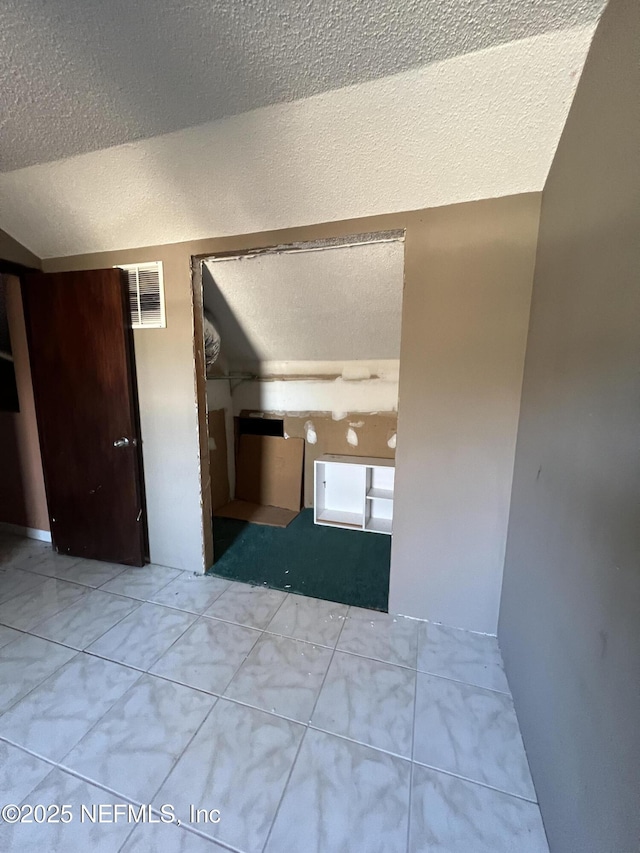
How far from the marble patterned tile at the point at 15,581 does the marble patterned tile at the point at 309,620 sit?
1.54 m

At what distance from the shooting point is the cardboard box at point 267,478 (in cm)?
328

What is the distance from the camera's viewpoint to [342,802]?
3.51 ft

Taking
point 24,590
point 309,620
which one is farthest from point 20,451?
point 309,620

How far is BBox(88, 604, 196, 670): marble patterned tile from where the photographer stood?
1609 mm

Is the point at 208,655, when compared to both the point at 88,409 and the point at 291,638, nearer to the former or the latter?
the point at 291,638

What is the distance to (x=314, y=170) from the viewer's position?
1459 millimetres

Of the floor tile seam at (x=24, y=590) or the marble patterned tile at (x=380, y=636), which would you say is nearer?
the marble patterned tile at (x=380, y=636)

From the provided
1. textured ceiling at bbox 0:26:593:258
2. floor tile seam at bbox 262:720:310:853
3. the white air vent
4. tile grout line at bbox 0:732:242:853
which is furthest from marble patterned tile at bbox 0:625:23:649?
textured ceiling at bbox 0:26:593:258

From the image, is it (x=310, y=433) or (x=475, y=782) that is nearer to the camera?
(x=475, y=782)

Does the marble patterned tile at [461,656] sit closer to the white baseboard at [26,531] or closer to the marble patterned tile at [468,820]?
the marble patterned tile at [468,820]

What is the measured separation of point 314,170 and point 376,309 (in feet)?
3.40

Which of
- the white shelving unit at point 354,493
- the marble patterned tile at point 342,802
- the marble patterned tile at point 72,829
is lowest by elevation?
the marble patterned tile at point 72,829

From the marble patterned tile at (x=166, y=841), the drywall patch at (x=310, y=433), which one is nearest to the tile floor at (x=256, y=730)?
the marble patterned tile at (x=166, y=841)

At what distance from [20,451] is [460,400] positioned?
3.12 metres
